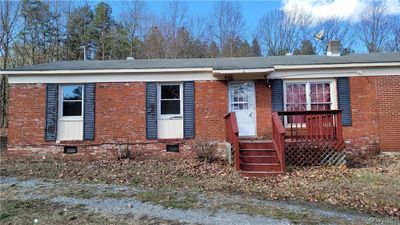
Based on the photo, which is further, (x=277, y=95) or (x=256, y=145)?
(x=277, y=95)

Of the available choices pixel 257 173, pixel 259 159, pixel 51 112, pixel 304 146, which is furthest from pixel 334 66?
pixel 51 112

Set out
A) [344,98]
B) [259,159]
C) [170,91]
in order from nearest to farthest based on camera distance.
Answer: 1. [259,159]
2. [344,98]
3. [170,91]

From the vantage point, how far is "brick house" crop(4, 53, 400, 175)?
1116 centimetres

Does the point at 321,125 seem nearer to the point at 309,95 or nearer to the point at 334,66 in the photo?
the point at 309,95

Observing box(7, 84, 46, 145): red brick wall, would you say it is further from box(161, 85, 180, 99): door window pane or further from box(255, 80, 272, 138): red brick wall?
box(255, 80, 272, 138): red brick wall

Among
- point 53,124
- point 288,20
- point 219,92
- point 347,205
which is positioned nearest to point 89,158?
point 53,124

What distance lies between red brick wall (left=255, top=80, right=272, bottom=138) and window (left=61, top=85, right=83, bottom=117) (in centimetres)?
651

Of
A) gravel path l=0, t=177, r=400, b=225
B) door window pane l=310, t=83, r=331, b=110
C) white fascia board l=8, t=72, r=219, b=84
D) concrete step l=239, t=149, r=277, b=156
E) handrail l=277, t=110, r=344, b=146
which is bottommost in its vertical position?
gravel path l=0, t=177, r=400, b=225

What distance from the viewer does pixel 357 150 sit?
11.1m

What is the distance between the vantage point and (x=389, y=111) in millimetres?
11156

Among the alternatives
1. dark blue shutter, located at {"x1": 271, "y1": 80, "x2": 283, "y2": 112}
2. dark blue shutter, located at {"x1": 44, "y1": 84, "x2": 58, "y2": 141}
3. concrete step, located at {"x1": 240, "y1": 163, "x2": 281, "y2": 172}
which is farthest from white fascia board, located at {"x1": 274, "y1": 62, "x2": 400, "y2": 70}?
dark blue shutter, located at {"x1": 44, "y1": 84, "x2": 58, "y2": 141}

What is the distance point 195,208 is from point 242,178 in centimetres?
265

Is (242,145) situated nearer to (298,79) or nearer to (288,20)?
(298,79)

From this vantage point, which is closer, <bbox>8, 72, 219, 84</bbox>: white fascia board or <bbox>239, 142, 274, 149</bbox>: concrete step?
<bbox>239, 142, 274, 149</bbox>: concrete step
